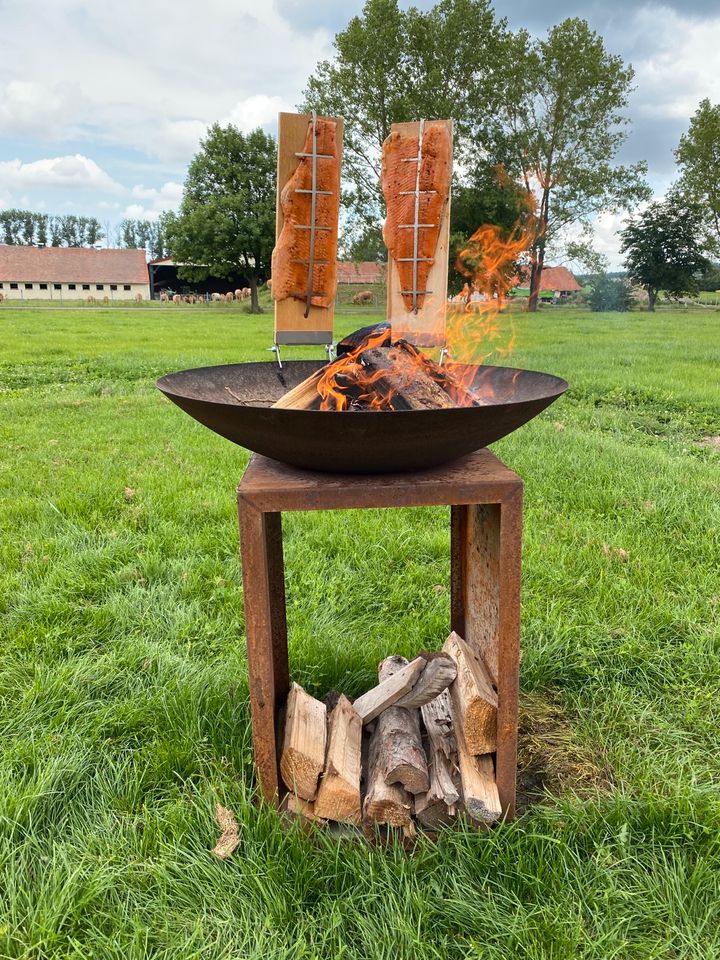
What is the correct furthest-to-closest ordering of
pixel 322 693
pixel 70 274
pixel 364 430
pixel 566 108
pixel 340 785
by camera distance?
pixel 70 274 < pixel 566 108 < pixel 322 693 < pixel 340 785 < pixel 364 430

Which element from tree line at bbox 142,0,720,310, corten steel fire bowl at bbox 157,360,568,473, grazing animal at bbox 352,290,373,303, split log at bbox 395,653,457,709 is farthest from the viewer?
grazing animal at bbox 352,290,373,303

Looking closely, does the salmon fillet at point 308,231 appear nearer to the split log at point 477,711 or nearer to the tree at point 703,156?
the split log at point 477,711

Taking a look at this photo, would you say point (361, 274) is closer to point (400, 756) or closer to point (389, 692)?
point (389, 692)

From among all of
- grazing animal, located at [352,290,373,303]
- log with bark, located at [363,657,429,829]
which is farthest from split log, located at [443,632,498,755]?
grazing animal, located at [352,290,373,303]

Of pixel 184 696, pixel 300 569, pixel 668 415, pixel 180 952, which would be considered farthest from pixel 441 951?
pixel 668 415

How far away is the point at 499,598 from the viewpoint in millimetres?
1641

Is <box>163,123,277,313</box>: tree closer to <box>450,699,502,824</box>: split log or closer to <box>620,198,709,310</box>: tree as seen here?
<box>620,198,709,310</box>: tree

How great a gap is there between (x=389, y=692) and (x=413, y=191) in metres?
1.50

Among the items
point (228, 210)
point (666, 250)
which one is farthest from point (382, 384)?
point (666, 250)

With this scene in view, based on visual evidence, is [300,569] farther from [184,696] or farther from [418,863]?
[418,863]

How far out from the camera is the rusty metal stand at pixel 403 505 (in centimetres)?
149

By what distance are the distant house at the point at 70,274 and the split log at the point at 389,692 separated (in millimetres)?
61495

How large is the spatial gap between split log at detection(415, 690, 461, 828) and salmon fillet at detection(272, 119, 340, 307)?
1.34 m

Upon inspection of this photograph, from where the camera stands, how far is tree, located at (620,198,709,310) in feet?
124
